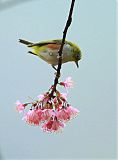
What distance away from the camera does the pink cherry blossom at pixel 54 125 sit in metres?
0.61

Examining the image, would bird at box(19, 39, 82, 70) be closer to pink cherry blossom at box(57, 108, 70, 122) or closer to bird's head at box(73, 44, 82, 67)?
bird's head at box(73, 44, 82, 67)

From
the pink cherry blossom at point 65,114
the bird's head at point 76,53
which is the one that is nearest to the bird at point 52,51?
the bird's head at point 76,53

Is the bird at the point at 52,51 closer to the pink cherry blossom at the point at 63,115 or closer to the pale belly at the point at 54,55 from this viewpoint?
the pale belly at the point at 54,55

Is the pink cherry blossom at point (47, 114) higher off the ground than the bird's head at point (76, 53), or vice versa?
the bird's head at point (76, 53)

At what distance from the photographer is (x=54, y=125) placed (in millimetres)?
616

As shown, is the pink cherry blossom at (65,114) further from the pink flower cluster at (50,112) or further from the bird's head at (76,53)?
the bird's head at (76,53)

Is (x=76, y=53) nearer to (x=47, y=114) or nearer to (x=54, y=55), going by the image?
(x=54, y=55)

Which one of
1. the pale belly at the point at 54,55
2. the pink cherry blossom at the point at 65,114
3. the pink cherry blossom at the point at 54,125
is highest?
the pale belly at the point at 54,55

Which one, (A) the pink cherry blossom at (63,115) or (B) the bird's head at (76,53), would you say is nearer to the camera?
(A) the pink cherry blossom at (63,115)

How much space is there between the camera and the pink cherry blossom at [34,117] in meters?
0.62

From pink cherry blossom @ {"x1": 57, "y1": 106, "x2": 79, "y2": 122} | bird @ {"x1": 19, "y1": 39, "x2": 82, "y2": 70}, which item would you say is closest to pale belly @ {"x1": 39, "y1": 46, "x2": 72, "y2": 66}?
bird @ {"x1": 19, "y1": 39, "x2": 82, "y2": 70}

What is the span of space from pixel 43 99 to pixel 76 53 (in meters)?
0.23

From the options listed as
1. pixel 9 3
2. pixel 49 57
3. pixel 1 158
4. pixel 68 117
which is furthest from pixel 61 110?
pixel 1 158

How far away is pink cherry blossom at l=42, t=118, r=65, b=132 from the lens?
61 cm
